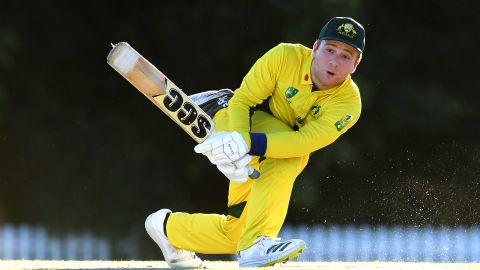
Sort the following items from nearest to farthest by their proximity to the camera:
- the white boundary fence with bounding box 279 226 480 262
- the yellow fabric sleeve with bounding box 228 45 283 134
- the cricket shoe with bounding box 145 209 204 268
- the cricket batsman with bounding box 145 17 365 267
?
the cricket batsman with bounding box 145 17 365 267, the yellow fabric sleeve with bounding box 228 45 283 134, the cricket shoe with bounding box 145 209 204 268, the white boundary fence with bounding box 279 226 480 262

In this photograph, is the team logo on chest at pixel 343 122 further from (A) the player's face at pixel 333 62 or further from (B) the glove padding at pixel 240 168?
(B) the glove padding at pixel 240 168

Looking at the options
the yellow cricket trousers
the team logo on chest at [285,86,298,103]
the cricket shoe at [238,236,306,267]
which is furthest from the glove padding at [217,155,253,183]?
the team logo on chest at [285,86,298,103]

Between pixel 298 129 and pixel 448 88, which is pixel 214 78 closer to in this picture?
Result: pixel 448 88

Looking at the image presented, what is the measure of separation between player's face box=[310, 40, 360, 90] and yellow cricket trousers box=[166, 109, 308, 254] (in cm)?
31

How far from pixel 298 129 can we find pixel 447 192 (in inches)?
236

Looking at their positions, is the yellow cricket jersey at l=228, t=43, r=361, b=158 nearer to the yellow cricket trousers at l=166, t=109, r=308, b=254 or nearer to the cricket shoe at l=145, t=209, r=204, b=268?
the yellow cricket trousers at l=166, t=109, r=308, b=254

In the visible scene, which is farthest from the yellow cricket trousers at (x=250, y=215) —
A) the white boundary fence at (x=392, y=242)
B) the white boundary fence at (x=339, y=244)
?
the white boundary fence at (x=392, y=242)

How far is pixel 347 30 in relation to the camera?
5797mm

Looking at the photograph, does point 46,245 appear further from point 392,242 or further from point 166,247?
point 166,247

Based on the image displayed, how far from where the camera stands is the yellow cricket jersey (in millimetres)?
5832

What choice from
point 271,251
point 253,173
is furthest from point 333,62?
point 271,251

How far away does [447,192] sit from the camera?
1172 centimetres

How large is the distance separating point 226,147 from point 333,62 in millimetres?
Result: 695

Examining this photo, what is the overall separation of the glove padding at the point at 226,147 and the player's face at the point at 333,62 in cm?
55
